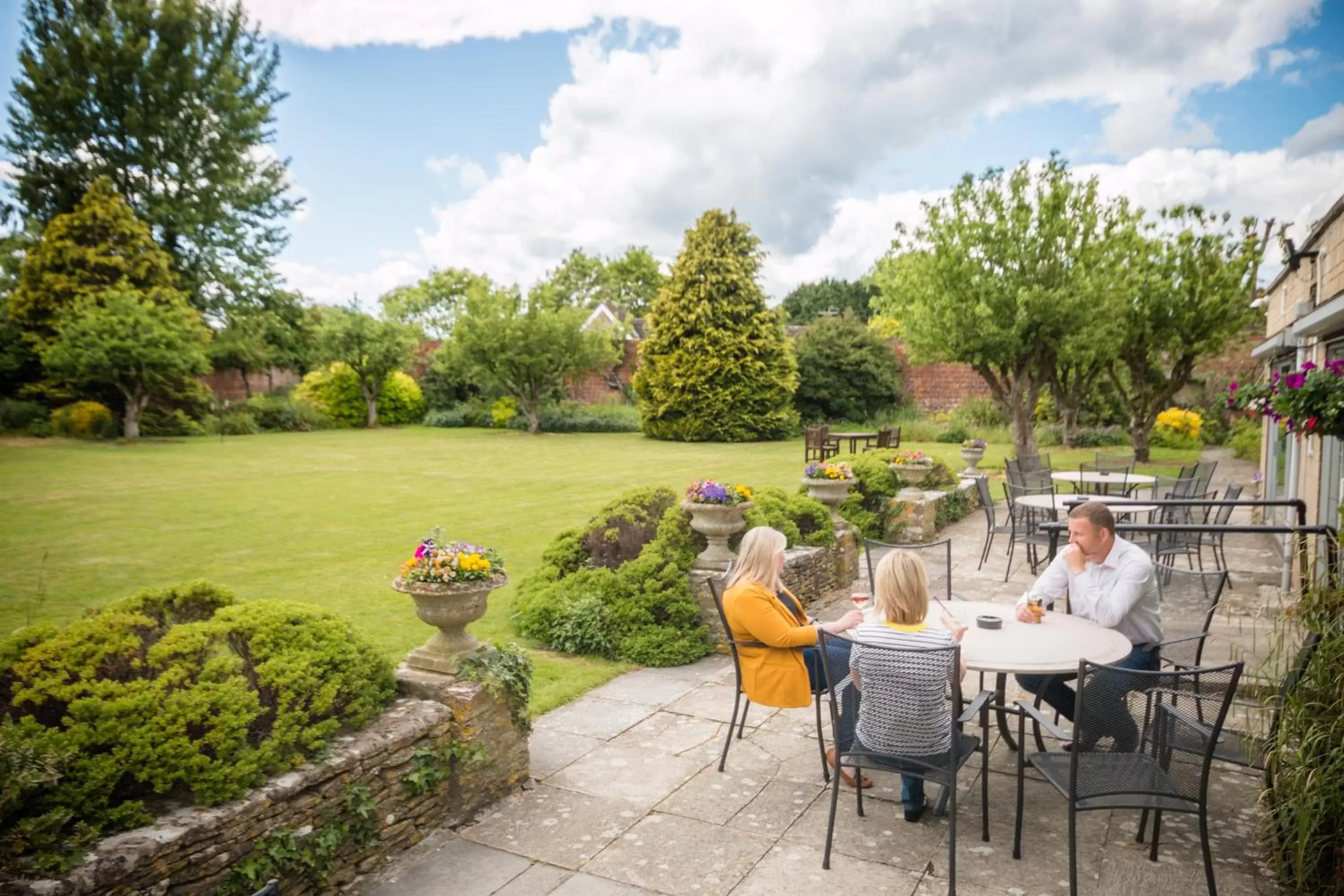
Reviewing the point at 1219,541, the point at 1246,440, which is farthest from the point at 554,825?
the point at 1246,440

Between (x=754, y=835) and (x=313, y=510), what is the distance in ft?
34.2

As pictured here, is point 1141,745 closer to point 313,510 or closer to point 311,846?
point 311,846

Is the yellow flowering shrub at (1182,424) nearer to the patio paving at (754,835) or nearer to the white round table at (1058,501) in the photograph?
the white round table at (1058,501)

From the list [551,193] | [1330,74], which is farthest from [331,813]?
[551,193]

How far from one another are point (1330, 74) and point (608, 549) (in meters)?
9.45

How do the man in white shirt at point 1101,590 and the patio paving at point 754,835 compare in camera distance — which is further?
the man in white shirt at point 1101,590

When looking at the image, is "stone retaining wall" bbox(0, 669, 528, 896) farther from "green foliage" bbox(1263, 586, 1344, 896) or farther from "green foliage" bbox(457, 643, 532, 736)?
"green foliage" bbox(1263, 586, 1344, 896)

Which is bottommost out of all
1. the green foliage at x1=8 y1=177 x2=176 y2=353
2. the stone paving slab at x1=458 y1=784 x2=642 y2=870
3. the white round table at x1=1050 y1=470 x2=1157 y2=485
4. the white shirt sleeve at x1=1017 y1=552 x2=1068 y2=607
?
the stone paving slab at x1=458 y1=784 x2=642 y2=870

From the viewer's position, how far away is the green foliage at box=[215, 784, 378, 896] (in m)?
2.62

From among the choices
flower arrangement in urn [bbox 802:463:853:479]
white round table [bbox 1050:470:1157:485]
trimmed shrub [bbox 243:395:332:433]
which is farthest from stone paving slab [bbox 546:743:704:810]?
trimmed shrub [bbox 243:395:332:433]

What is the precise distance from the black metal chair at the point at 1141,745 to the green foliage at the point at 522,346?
25146 mm

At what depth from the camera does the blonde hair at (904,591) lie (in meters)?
3.36

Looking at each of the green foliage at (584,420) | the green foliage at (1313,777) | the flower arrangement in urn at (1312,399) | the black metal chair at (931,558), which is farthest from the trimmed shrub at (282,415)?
the green foliage at (1313,777)

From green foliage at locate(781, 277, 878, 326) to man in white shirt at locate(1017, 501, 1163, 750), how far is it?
58.3 m
